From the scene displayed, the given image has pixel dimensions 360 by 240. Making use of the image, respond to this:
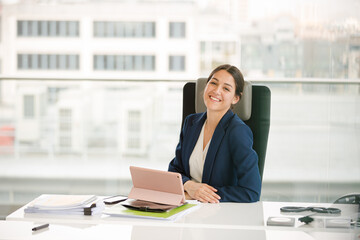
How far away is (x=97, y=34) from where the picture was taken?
419 centimetres

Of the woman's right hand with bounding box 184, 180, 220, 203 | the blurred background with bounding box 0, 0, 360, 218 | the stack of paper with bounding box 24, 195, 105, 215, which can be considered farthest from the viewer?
the blurred background with bounding box 0, 0, 360, 218

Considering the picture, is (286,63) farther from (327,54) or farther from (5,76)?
(5,76)

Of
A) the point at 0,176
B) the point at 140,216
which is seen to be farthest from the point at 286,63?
the point at 140,216

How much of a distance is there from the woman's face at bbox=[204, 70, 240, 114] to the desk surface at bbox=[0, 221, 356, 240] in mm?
631

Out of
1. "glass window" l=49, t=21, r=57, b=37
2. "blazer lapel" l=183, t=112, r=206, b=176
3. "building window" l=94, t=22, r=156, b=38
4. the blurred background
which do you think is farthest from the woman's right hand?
"glass window" l=49, t=21, r=57, b=37

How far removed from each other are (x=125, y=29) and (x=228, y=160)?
2421 millimetres

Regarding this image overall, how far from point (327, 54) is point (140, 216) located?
2.92 metres

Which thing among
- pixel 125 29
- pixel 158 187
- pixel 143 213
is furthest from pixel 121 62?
pixel 143 213

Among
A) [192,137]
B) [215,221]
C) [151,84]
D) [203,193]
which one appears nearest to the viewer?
[215,221]

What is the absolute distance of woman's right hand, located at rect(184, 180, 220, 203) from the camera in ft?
5.82

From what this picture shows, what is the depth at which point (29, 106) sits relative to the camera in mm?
3996

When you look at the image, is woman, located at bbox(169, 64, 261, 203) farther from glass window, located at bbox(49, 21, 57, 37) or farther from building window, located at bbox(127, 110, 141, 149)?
glass window, located at bbox(49, 21, 57, 37)

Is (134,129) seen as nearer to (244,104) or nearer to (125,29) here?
(125,29)

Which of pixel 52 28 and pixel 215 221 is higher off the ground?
pixel 52 28
